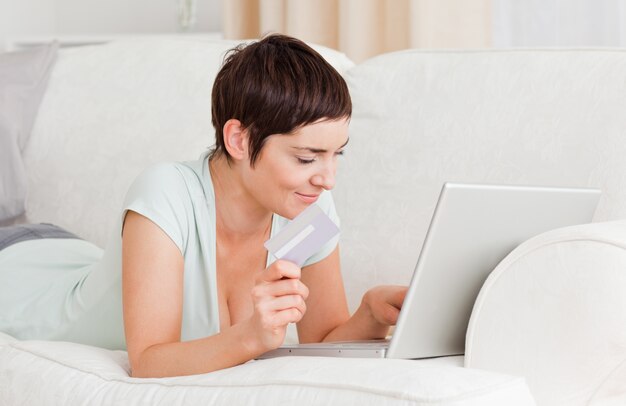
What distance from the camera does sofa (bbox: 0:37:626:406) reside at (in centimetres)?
108

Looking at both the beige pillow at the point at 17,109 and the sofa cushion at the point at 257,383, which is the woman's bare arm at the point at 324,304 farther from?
the beige pillow at the point at 17,109

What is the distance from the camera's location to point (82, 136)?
2.16 metres

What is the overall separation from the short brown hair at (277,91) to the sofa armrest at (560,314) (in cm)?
34

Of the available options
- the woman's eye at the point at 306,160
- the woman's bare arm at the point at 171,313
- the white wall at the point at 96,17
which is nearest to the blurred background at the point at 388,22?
the white wall at the point at 96,17

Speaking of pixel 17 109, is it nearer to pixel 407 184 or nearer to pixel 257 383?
pixel 407 184

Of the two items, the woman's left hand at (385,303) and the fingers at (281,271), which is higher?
the fingers at (281,271)

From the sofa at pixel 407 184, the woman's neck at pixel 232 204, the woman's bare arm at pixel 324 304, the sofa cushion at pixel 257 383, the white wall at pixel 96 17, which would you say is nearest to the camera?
the sofa cushion at pixel 257 383

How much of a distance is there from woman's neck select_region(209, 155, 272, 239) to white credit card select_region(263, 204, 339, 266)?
13.7 inches

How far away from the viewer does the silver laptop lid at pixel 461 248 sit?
116 cm

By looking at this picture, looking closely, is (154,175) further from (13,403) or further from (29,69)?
(29,69)

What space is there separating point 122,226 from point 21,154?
0.86m

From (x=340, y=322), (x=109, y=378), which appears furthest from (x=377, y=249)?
(x=109, y=378)

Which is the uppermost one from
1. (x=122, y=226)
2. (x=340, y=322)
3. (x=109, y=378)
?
(x=122, y=226)

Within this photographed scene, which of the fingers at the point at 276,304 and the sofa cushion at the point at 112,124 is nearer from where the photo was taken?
the fingers at the point at 276,304
